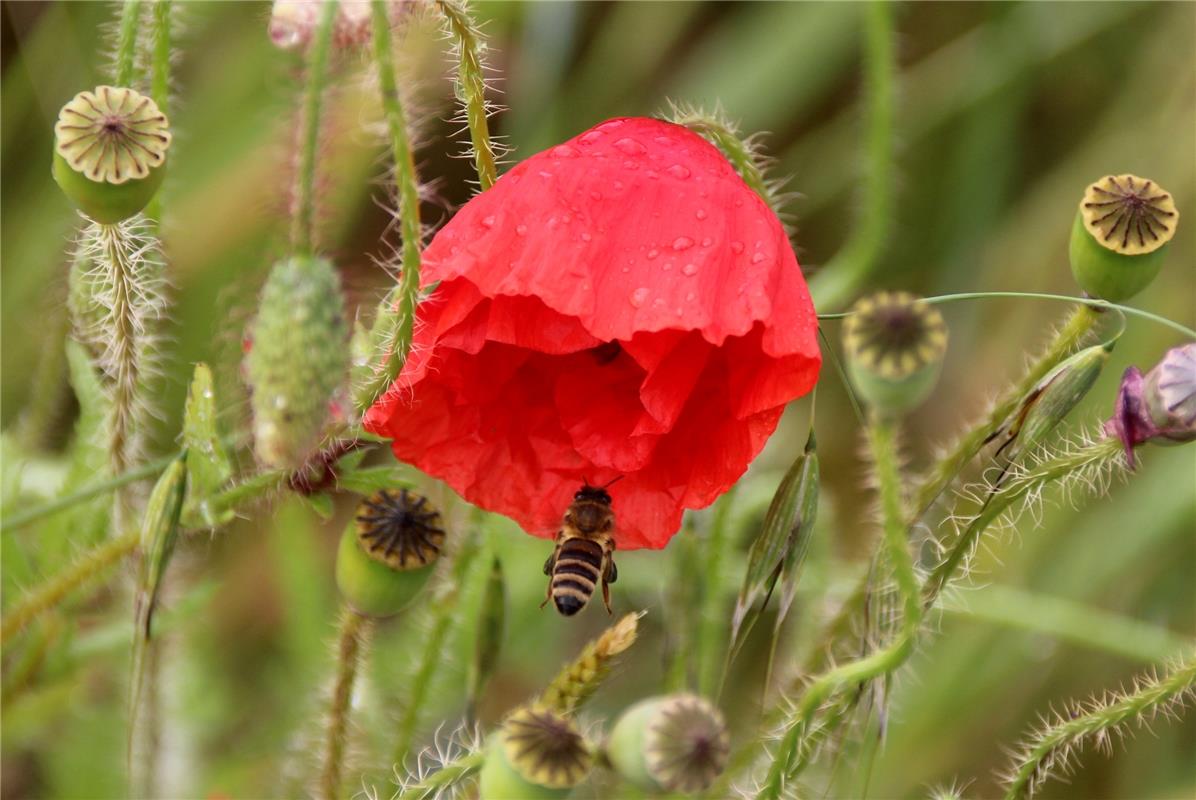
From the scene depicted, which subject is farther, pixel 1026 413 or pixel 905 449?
pixel 905 449

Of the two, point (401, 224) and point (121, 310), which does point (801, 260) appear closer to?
point (121, 310)

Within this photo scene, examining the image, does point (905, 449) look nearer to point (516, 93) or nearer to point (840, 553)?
point (840, 553)

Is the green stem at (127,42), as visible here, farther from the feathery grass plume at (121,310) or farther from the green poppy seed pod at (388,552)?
the green poppy seed pod at (388,552)

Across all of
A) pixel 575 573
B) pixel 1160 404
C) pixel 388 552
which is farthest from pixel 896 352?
pixel 388 552

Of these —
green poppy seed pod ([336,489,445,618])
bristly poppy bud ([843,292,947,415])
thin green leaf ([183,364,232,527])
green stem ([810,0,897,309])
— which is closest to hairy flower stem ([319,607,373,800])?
green poppy seed pod ([336,489,445,618])

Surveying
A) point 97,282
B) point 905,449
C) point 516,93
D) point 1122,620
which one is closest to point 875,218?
point 1122,620

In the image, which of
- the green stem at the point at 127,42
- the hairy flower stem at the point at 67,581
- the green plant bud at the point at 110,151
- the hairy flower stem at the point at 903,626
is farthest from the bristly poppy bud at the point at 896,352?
the hairy flower stem at the point at 67,581

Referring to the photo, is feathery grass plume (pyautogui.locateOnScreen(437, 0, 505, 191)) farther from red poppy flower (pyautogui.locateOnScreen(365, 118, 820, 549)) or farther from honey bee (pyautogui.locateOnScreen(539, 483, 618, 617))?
honey bee (pyautogui.locateOnScreen(539, 483, 618, 617))
